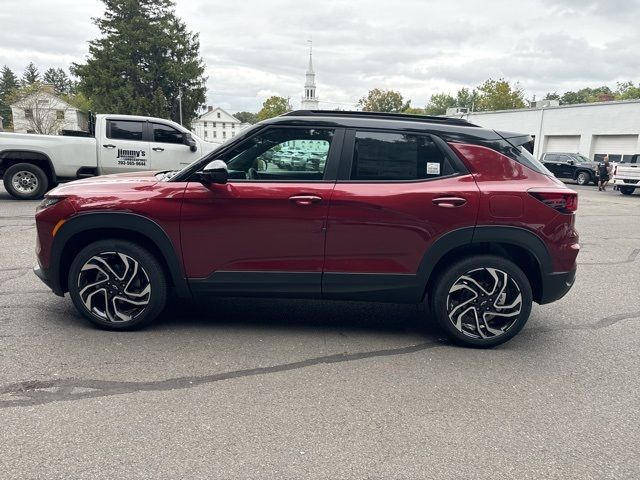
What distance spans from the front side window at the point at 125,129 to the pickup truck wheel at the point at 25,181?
1796 millimetres

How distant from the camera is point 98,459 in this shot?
238cm

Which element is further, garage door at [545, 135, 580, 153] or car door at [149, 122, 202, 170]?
garage door at [545, 135, 580, 153]

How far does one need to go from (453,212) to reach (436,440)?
1.75 m

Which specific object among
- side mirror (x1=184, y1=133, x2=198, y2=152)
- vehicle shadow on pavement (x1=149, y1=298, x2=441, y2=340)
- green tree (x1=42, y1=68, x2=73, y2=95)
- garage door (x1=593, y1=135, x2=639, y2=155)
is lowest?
vehicle shadow on pavement (x1=149, y1=298, x2=441, y2=340)

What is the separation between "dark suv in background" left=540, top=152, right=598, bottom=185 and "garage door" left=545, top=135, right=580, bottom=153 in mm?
7462

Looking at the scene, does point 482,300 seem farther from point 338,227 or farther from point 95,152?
point 95,152

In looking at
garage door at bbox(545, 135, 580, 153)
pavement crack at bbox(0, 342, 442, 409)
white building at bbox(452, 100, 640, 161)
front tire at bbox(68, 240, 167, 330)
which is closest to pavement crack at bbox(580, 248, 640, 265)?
pavement crack at bbox(0, 342, 442, 409)

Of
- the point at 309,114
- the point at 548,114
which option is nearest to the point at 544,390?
the point at 309,114

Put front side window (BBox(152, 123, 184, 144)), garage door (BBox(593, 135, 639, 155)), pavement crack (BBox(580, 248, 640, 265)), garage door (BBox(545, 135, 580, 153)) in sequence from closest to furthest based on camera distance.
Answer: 1. pavement crack (BBox(580, 248, 640, 265))
2. front side window (BBox(152, 123, 184, 144))
3. garage door (BBox(593, 135, 639, 155))
4. garage door (BBox(545, 135, 580, 153))

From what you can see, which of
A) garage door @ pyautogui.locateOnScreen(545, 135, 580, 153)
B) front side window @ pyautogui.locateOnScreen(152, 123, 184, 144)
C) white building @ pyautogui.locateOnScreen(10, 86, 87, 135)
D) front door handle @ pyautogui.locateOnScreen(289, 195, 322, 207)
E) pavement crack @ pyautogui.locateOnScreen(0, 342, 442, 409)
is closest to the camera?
pavement crack @ pyautogui.locateOnScreen(0, 342, 442, 409)

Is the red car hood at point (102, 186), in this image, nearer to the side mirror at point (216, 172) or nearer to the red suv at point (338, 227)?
the red suv at point (338, 227)

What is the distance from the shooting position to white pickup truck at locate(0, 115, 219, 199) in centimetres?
1043

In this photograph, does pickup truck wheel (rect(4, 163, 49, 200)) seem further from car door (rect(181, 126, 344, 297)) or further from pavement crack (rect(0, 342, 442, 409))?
pavement crack (rect(0, 342, 442, 409))

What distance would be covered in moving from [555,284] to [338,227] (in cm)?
184
